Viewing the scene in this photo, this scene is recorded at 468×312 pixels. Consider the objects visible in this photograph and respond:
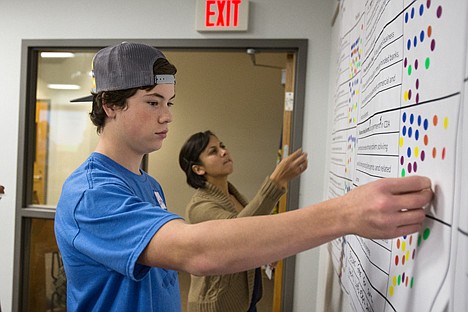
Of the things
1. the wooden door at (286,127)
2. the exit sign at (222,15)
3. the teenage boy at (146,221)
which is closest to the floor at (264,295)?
the wooden door at (286,127)

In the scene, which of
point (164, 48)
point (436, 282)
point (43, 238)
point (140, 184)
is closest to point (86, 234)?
point (140, 184)

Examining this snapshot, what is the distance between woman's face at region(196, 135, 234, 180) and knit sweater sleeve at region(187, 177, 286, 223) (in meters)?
0.08

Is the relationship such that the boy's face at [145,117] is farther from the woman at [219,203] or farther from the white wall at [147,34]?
the white wall at [147,34]

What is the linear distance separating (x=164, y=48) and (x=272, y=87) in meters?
2.63

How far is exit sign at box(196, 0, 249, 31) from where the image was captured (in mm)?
2660

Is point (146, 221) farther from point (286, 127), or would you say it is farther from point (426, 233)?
point (286, 127)

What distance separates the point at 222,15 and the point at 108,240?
2.11m

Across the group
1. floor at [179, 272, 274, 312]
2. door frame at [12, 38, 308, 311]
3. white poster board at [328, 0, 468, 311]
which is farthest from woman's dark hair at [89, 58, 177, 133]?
floor at [179, 272, 274, 312]

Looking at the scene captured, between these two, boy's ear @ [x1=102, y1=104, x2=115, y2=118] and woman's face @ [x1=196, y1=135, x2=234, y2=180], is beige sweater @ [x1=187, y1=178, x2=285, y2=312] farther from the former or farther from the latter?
boy's ear @ [x1=102, y1=104, x2=115, y2=118]

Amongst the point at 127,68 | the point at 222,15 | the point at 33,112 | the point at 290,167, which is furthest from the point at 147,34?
the point at 127,68

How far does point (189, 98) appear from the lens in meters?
5.36

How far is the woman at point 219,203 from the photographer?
1832mm

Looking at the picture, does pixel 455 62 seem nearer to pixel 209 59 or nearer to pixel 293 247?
pixel 293 247

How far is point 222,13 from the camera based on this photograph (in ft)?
8.82
